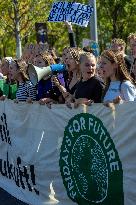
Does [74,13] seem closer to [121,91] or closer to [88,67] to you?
[88,67]

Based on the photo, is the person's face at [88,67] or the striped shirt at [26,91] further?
the striped shirt at [26,91]

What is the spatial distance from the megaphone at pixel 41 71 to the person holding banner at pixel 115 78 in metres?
0.89

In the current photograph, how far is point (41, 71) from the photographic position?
6.39 meters

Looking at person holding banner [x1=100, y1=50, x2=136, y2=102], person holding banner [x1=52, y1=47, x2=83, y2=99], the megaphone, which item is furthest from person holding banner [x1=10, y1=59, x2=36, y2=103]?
person holding banner [x1=100, y1=50, x2=136, y2=102]

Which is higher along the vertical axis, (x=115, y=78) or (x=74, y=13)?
(x=74, y=13)

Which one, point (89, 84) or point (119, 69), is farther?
point (89, 84)

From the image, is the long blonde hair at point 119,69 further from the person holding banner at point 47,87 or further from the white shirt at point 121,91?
the person holding banner at point 47,87

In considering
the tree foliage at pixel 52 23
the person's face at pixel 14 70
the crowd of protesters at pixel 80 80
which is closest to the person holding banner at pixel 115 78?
the crowd of protesters at pixel 80 80

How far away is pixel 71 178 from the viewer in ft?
19.5

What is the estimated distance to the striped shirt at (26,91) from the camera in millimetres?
7312

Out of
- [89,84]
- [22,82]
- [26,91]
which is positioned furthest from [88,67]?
[22,82]

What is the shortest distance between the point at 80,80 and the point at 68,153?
3.06 ft

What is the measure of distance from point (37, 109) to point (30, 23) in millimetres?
25226

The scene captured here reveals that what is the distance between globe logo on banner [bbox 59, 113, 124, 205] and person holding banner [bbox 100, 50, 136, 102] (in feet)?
1.20
